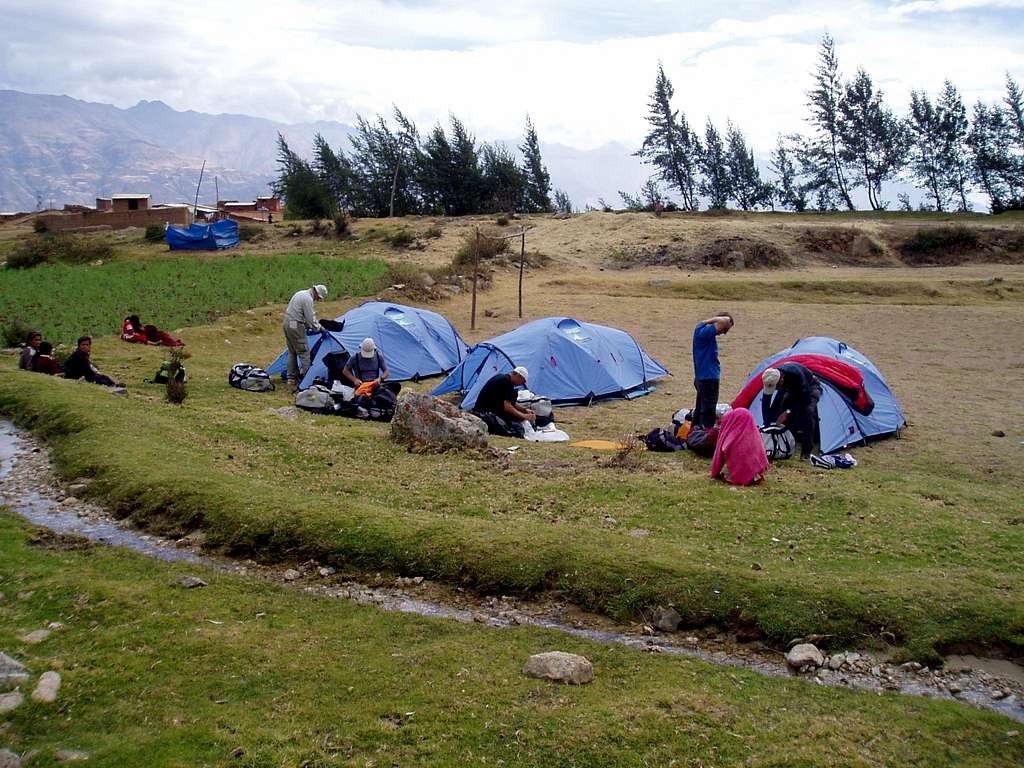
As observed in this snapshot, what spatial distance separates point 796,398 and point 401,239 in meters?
30.5

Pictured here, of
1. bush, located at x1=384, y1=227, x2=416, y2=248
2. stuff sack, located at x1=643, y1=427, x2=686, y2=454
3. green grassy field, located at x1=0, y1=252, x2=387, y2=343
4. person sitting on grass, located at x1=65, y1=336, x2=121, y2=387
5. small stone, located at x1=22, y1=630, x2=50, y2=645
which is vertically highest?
bush, located at x1=384, y1=227, x2=416, y2=248

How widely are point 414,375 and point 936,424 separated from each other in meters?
9.88

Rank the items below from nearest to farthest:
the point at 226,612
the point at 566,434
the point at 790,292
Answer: the point at 226,612 → the point at 566,434 → the point at 790,292

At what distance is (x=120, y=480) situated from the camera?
9.82 meters

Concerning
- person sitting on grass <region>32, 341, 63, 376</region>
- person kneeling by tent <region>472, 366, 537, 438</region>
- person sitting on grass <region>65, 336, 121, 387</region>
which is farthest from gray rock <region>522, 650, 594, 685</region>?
person sitting on grass <region>32, 341, 63, 376</region>

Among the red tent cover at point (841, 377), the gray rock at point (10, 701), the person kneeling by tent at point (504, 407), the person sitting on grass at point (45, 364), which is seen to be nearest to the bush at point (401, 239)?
the person sitting on grass at point (45, 364)

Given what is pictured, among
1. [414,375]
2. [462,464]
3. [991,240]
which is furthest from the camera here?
[991,240]

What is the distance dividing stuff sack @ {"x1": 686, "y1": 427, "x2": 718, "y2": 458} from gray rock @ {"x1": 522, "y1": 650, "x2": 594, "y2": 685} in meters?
6.23

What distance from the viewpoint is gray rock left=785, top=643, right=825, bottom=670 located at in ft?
20.9

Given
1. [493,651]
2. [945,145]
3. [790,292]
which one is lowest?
[493,651]

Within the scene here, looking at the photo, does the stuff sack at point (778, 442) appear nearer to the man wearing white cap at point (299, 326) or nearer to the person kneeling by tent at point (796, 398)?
the person kneeling by tent at point (796, 398)

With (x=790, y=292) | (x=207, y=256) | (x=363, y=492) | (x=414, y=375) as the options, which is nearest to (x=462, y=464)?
(x=363, y=492)

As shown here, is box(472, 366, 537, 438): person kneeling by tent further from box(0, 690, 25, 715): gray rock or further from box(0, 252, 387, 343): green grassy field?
box(0, 252, 387, 343): green grassy field

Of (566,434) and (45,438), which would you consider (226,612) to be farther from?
(566,434)
